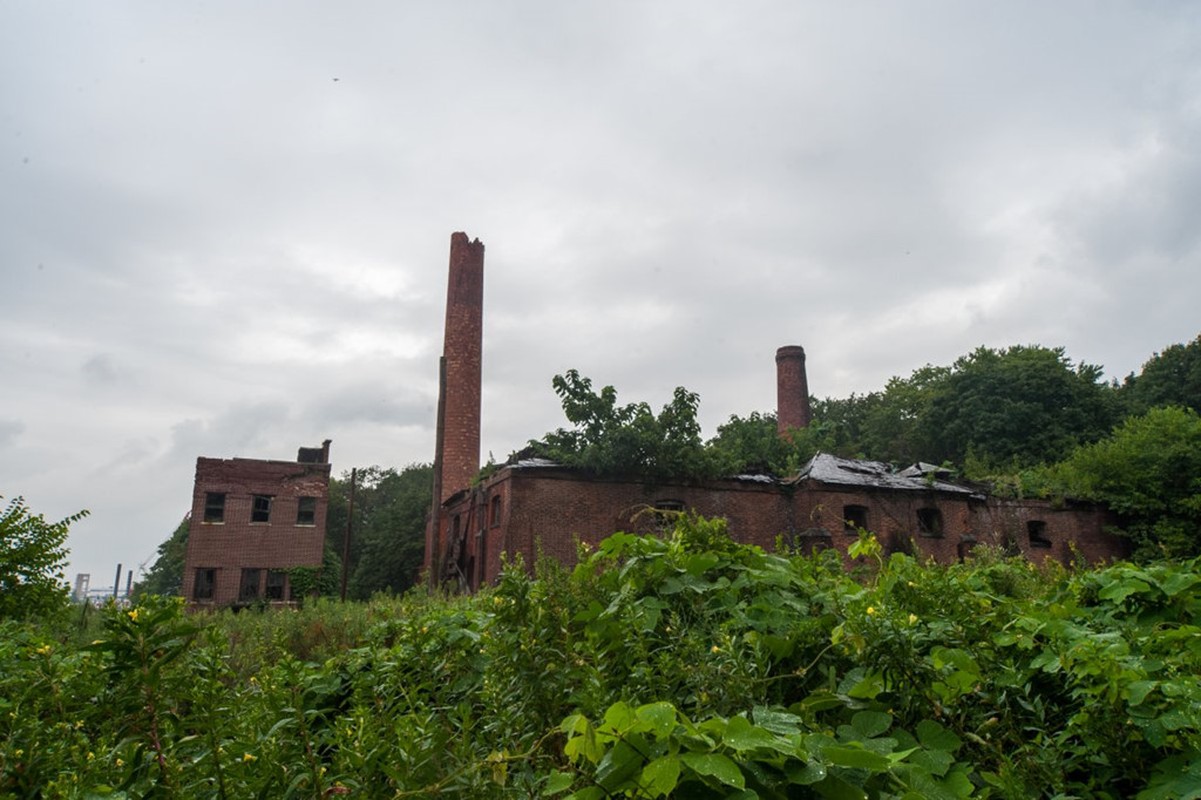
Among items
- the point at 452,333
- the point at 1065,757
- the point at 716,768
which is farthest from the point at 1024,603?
the point at 452,333

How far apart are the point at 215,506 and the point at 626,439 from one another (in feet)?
66.1

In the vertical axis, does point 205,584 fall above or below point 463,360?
below

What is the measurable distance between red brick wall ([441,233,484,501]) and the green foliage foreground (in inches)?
1186

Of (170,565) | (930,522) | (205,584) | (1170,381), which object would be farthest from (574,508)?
(170,565)

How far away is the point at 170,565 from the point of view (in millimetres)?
57562

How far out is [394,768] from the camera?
158cm

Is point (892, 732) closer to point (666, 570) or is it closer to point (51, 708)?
point (666, 570)

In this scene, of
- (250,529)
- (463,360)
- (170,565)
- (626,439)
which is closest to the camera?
(626,439)

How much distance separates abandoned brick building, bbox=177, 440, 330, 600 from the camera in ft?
106

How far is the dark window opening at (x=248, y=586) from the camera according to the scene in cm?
3231

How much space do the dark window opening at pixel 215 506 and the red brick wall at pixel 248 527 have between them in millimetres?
170

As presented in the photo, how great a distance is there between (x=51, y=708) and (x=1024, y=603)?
3.52m

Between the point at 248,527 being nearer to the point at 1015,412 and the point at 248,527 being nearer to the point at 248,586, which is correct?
the point at 248,586

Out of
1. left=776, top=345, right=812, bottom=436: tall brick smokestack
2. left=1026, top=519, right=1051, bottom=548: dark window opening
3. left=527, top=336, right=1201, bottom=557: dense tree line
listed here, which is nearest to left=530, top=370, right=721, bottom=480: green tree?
left=527, top=336, right=1201, bottom=557: dense tree line
